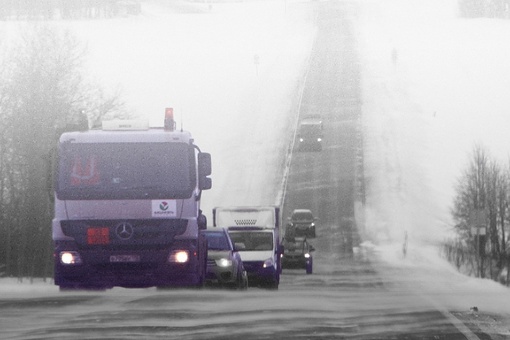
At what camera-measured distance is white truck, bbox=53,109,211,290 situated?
20672mm

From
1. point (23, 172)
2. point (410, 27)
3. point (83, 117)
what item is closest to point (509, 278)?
point (23, 172)

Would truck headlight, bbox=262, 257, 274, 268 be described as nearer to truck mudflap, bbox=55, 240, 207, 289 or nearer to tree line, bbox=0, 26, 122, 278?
tree line, bbox=0, 26, 122, 278

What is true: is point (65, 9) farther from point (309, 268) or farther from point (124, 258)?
point (124, 258)

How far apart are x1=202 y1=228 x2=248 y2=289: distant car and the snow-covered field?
16.4 meters

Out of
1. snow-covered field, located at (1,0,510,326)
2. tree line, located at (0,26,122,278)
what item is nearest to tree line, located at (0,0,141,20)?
snow-covered field, located at (1,0,510,326)

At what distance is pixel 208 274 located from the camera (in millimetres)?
26500

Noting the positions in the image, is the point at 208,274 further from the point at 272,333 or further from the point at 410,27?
the point at 410,27

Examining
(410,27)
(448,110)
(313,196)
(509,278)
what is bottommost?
(509,278)

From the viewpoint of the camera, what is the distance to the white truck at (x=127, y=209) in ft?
67.8

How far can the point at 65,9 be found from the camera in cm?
13412

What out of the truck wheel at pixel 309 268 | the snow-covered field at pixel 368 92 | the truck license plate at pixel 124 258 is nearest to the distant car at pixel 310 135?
the snow-covered field at pixel 368 92

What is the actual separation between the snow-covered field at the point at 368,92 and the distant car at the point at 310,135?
2.09 m

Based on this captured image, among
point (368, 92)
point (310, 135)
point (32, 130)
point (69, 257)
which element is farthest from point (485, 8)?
point (69, 257)

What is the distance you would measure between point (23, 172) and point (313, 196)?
58.7ft
